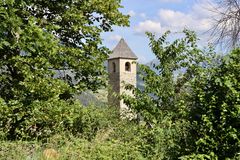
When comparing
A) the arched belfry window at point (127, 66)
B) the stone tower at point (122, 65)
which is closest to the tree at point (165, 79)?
the stone tower at point (122, 65)

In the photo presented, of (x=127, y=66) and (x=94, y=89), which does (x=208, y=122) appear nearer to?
(x=94, y=89)

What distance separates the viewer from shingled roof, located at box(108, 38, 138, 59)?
4369 cm

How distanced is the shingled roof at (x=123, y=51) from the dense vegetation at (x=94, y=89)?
3059 centimetres

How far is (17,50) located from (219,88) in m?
5.93

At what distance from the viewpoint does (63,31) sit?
39.9ft

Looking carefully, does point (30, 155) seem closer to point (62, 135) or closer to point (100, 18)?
point (62, 135)

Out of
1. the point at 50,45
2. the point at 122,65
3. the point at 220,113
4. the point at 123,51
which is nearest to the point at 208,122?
the point at 220,113

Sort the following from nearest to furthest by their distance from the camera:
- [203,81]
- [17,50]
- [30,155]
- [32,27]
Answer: [203,81] < [30,155] < [32,27] < [17,50]

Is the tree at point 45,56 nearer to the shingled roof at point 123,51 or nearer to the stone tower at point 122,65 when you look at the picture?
the stone tower at point 122,65

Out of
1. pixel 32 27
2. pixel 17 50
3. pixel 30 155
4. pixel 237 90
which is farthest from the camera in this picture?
pixel 17 50

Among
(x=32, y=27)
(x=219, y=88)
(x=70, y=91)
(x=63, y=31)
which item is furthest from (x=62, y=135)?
(x=219, y=88)

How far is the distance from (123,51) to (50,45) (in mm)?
34488

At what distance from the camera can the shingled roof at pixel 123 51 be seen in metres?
43.7

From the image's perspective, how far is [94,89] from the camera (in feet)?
41.6
